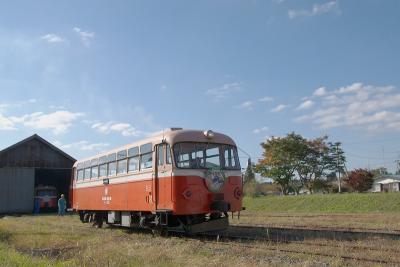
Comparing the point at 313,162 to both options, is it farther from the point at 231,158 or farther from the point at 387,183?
the point at 231,158

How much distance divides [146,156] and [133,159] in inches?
45.1

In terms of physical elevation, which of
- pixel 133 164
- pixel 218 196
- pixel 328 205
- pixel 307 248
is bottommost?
pixel 307 248

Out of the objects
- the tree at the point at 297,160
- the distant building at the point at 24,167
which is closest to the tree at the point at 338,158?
the tree at the point at 297,160

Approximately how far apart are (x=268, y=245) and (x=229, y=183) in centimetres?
319

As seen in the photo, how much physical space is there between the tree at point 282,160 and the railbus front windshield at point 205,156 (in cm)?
3476

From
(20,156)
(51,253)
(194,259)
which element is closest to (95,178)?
(51,253)

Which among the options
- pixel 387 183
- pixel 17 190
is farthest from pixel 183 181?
pixel 387 183

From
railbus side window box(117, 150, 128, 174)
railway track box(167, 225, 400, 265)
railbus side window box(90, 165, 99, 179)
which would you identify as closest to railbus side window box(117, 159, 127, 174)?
railbus side window box(117, 150, 128, 174)

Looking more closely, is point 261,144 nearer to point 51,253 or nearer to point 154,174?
point 154,174

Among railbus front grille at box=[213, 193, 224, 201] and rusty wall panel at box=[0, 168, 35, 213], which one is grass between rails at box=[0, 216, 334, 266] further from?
rusty wall panel at box=[0, 168, 35, 213]

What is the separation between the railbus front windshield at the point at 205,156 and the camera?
587 inches

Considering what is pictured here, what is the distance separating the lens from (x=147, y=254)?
11.0 meters

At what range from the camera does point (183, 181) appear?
14.5 m

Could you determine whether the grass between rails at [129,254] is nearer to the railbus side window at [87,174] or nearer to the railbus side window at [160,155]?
the railbus side window at [160,155]
